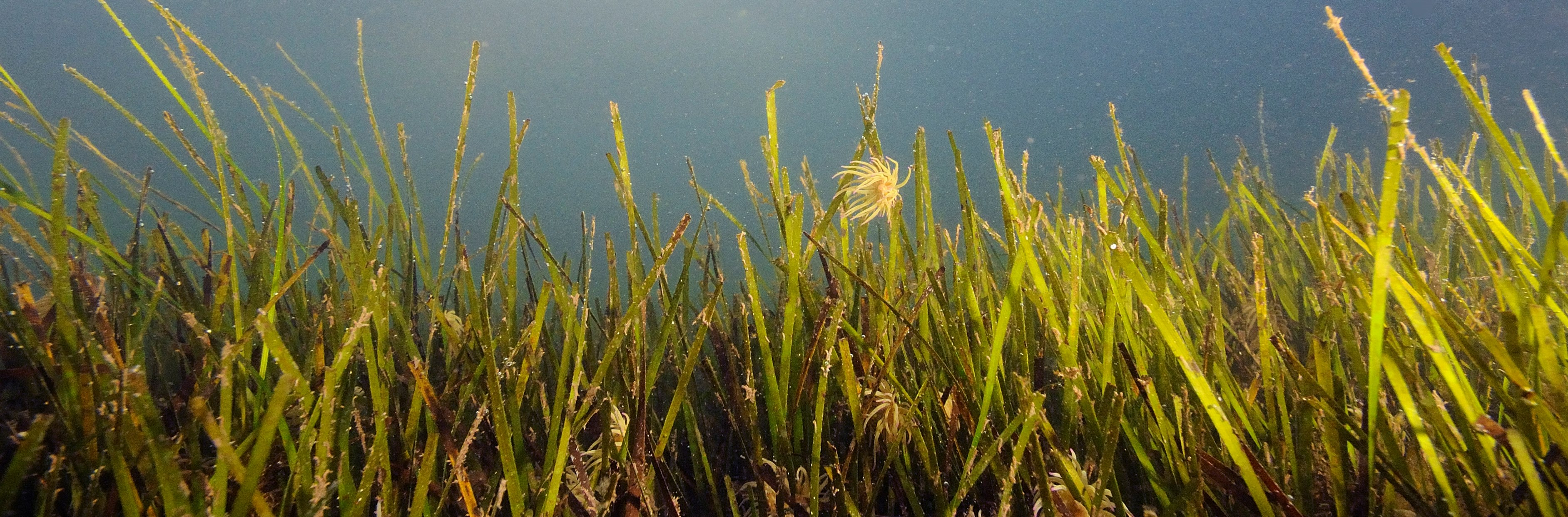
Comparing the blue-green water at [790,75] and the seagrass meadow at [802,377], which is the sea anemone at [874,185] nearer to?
the seagrass meadow at [802,377]

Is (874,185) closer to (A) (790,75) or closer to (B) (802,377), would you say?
(B) (802,377)

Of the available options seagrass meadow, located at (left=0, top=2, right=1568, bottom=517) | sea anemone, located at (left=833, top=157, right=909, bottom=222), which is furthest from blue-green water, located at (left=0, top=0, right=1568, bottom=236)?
seagrass meadow, located at (left=0, top=2, right=1568, bottom=517)

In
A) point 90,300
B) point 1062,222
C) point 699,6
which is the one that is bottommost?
point 90,300

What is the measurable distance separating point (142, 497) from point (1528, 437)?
1362mm

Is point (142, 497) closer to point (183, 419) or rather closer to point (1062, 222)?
point (183, 419)

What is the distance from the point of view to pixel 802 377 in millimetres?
728

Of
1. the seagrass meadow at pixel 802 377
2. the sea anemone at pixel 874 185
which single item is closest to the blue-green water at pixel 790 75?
the sea anemone at pixel 874 185

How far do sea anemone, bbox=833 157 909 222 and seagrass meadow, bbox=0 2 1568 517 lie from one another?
0.01m

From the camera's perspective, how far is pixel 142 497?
0.62 m

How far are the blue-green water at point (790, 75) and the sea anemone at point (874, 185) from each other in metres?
24.0

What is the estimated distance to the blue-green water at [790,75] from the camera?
34.2 meters

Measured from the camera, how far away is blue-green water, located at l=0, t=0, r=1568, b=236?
34219 millimetres

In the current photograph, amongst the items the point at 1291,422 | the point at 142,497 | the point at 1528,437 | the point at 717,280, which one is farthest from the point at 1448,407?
the point at 142,497

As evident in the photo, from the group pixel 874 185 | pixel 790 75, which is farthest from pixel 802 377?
pixel 790 75
